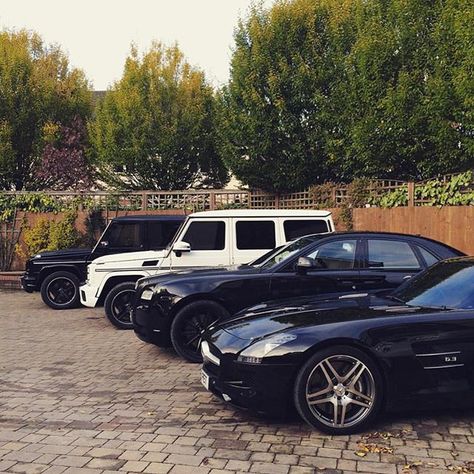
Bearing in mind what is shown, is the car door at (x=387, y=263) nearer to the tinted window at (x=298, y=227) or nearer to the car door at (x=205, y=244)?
the tinted window at (x=298, y=227)

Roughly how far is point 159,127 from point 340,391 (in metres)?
14.4

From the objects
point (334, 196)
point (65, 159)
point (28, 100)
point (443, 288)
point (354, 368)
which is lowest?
point (354, 368)

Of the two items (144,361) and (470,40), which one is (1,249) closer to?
(144,361)

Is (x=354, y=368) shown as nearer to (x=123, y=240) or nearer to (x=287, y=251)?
(x=287, y=251)

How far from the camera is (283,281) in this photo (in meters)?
6.88

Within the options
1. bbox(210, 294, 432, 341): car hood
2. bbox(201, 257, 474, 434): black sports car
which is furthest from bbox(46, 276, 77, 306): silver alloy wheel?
bbox(201, 257, 474, 434): black sports car

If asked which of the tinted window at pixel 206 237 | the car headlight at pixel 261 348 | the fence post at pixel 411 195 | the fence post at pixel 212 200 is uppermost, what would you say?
the fence post at pixel 212 200

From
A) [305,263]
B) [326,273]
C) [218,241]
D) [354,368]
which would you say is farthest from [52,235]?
[354,368]

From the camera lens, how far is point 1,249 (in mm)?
16656

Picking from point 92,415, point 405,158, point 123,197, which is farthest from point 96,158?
point 92,415

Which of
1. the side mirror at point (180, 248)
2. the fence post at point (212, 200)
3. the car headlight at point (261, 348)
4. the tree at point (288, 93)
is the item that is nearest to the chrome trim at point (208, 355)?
the car headlight at point (261, 348)

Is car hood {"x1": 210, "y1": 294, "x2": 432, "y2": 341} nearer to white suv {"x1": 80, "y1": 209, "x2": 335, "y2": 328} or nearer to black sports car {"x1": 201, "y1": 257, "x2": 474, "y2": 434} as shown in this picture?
black sports car {"x1": 201, "y1": 257, "x2": 474, "y2": 434}

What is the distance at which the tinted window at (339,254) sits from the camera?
278 inches

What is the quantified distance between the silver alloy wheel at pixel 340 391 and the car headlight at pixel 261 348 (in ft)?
1.08
